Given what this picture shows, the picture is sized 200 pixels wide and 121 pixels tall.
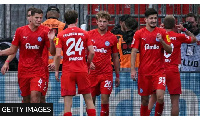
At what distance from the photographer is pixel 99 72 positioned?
13.7m

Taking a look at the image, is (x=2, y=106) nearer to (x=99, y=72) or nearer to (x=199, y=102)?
(x=99, y=72)

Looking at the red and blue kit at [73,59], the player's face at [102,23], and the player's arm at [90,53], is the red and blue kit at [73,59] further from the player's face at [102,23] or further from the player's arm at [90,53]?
the player's face at [102,23]

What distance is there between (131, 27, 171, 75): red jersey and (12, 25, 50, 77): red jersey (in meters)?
1.85

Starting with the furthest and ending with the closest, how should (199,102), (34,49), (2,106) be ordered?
(199,102)
(2,106)
(34,49)

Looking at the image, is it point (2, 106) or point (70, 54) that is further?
point (2, 106)

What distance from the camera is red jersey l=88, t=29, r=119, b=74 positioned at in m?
13.7

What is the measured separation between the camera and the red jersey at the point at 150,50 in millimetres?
13258

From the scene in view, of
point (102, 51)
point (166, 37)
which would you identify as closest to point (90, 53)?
point (102, 51)

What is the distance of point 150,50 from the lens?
1327 cm

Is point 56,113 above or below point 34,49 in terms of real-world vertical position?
below

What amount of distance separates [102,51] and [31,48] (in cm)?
148

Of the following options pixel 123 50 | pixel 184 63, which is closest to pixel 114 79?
pixel 123 50

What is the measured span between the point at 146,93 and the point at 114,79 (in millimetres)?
1515

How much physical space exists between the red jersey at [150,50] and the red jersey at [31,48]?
1.85 meters
